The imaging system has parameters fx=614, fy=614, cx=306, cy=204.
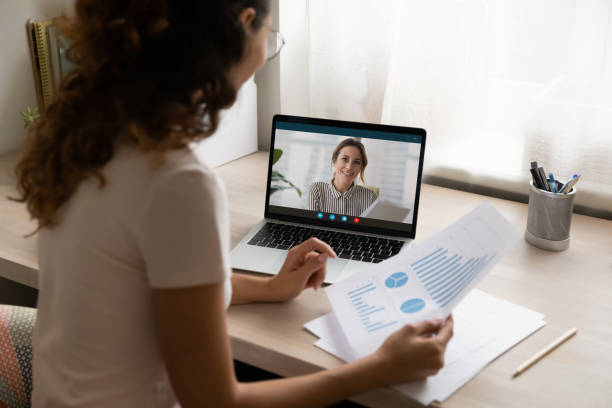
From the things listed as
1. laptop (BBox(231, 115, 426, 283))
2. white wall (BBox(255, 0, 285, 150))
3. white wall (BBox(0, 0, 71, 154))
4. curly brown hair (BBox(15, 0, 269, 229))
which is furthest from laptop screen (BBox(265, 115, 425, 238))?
white wall (BBox(0, 0, 71, 154))

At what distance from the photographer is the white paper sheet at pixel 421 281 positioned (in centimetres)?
87

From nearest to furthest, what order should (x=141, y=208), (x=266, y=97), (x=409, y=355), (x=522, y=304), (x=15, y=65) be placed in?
(x=141, y=208) → (x=409, y=355) → (x=522, y=304) → (x=15, y=65) → (x=266, y=97)

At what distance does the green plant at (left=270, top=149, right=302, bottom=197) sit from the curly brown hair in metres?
0.60

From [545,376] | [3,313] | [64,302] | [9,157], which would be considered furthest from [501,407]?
[9,157]

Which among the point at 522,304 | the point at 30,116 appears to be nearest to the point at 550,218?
the point at 522,304

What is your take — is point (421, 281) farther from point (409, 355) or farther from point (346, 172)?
point (346, 172)

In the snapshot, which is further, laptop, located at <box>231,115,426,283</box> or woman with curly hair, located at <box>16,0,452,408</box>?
→ laptop, located at <box>231,115,426,283</box>

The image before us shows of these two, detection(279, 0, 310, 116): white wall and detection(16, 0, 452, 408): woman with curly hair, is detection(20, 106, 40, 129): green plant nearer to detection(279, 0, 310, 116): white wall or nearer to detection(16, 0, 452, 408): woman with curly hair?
detection(279, 0, 310, 116): white wall

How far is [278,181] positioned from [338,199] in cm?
14

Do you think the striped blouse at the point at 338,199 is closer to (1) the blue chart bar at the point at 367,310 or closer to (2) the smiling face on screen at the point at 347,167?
(2) the smiling face on screen at the point at 347,167

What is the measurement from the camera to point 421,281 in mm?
934

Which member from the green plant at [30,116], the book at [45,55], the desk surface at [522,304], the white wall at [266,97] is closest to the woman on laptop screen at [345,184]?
the desk surface at [522,304]

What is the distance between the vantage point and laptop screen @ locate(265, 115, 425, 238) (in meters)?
1.23

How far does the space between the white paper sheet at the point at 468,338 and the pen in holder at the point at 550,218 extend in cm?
25
